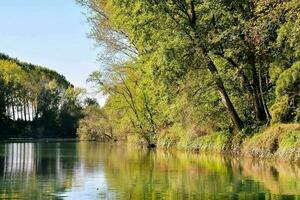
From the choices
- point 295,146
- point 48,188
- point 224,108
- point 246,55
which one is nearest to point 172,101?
point 224,108

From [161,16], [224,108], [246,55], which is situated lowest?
[224,108]

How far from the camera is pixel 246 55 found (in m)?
34.9

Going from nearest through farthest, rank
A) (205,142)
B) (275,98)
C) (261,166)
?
(261,166) → (275,98) → (205,142)

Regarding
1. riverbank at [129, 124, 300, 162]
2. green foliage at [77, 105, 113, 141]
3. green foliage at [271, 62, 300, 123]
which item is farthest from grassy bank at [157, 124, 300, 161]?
green foliage at [77, 105, 113, 141]

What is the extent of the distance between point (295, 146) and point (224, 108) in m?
12.1

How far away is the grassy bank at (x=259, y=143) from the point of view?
2905 centimetres

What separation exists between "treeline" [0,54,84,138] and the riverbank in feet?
257

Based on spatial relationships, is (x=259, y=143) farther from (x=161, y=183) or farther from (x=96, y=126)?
(x=96, y=126)

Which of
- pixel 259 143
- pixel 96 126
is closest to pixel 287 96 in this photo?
pixel 259 143

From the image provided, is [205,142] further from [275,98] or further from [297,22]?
[297,22]

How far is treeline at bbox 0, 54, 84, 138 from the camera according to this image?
389 feet

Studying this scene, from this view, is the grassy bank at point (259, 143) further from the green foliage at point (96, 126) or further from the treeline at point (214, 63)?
→ the green foliage at point (96, 126)

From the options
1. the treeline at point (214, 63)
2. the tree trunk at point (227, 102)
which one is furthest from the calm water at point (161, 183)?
the tree trunk at point (227, 102)

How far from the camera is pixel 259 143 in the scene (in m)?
32.9
